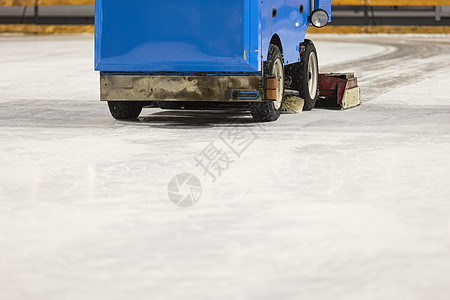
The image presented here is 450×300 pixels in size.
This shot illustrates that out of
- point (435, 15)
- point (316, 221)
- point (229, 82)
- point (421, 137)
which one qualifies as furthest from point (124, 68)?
point (435, 15)

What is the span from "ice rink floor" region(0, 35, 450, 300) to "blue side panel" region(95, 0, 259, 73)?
65cm

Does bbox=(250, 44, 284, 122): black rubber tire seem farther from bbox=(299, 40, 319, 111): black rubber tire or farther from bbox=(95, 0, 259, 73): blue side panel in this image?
bbox=(299, 40, 319, 111): black rubber tire

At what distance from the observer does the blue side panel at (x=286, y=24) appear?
388 inches

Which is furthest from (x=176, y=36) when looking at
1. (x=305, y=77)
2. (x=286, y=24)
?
(x=305, y=77)

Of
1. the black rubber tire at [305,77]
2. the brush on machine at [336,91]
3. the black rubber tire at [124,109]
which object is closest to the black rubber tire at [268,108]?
the black rubber tire at [305,77]

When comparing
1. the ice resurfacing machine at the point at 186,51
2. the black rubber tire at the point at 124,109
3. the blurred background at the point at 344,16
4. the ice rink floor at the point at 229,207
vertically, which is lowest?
the blurred background at the point at 344,16

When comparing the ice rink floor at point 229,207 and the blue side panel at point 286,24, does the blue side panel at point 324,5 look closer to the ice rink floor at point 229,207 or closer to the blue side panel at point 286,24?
the blue side panel at point 286,24

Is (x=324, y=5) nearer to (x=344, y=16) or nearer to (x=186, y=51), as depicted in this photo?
(x=186, y=51)

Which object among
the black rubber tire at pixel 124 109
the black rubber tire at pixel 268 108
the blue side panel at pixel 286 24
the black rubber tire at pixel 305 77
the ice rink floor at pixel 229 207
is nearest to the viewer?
the ice rink floor at pixel 229 207

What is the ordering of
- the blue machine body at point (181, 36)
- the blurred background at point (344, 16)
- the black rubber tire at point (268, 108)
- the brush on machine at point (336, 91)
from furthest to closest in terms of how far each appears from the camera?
the blurred background at point (344, 16) → the brush on machine at point (336, 91) → the black rubber tire at point (268, 108) → the blue machine body at point (181, 36)

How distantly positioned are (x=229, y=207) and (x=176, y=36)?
4198 mm

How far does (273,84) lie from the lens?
32.2 feet

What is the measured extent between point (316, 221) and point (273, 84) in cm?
451

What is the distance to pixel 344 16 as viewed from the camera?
32.6 metres
